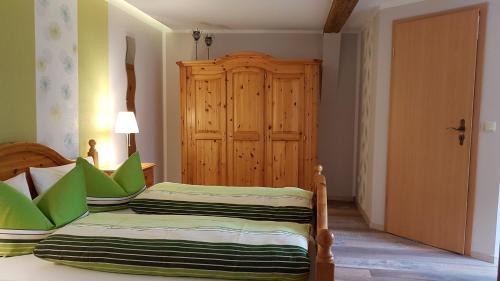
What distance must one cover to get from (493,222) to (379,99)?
150 cm

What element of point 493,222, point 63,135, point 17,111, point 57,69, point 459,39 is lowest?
point 493,222

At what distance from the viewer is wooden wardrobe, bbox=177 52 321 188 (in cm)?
438

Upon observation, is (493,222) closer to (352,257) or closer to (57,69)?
(352,257)

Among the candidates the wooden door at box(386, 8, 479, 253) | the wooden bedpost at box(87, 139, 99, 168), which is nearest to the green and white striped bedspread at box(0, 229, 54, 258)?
the wooden bedpost at box(87, 139, 99, 168)

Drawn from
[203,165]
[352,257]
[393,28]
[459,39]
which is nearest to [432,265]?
[352,257]

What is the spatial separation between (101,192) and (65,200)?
0.46 m

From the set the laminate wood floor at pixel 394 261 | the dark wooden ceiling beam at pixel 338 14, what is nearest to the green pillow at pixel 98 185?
the laminate wood floor at pixel 394 261

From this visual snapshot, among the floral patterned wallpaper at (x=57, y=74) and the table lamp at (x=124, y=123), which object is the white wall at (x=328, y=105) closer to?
the table lamp at (x=124, y=123)

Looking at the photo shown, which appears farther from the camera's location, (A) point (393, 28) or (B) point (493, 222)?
(A) point (393, 28)

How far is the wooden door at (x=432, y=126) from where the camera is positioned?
3.25 metres

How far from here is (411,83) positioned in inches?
143

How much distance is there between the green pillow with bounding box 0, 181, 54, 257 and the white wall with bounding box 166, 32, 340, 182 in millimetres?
3449

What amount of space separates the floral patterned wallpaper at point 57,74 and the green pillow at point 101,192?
0.50 metres

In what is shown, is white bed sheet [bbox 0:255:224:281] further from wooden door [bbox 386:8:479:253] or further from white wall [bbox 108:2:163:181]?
wooden door [bbox 386:8:479:253]
